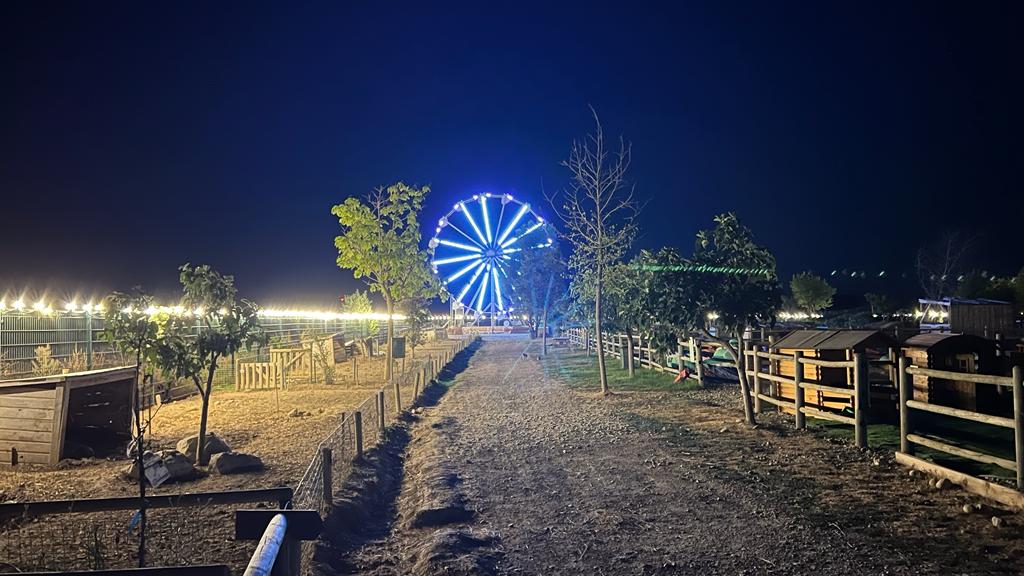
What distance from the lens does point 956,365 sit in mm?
→ 10344

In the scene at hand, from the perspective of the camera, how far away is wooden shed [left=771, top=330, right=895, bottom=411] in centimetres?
982

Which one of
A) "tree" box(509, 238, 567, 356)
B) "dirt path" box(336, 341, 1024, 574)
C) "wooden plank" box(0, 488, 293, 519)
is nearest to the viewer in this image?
"wooden plank" box(0, 488, 293, 519)

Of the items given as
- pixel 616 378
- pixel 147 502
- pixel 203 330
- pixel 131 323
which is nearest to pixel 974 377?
pixel 147 502

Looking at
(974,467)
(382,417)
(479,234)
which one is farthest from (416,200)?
(479,234)

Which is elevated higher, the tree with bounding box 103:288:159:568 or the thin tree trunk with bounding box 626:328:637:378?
the tree with bounding box 103:288:159:568

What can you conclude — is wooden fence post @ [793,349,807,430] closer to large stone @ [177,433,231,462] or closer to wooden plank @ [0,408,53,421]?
large stone @ [177,433,231,462]

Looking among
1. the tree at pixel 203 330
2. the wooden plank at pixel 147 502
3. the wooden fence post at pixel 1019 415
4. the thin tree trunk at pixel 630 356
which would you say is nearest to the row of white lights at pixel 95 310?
the tree at pixel 203 330

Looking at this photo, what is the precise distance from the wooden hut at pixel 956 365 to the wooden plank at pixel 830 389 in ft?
4.18

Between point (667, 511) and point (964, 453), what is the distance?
2.71 m

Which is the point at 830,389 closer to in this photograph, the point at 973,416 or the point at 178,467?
the point at 973,416

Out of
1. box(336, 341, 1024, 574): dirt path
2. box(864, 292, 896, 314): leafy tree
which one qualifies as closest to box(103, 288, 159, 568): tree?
box(336, 341, 1024, 574): dirt path

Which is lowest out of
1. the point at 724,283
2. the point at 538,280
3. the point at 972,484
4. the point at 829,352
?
the point at 972,484

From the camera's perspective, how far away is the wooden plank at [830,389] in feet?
29.6

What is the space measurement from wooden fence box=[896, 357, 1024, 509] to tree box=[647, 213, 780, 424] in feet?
12.8
